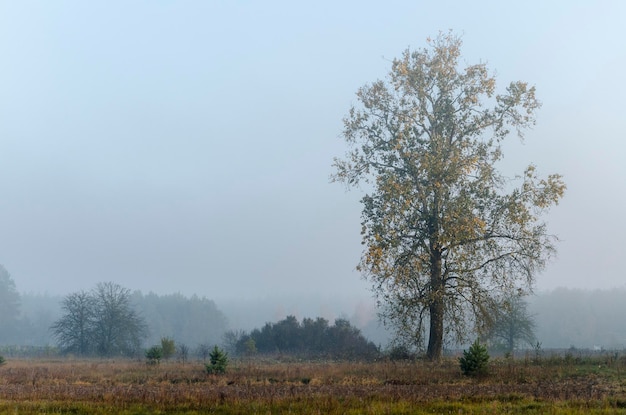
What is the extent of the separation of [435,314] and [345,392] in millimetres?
14359

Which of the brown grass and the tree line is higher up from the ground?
the brown grass

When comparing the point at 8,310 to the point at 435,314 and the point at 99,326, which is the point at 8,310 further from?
the point at 435,314

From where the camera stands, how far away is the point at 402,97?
29.7 meters

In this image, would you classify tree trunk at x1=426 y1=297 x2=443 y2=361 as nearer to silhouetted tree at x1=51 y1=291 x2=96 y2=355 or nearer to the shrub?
the shrub

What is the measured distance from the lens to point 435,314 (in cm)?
2862

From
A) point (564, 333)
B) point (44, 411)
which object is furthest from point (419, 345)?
point (564, 333)

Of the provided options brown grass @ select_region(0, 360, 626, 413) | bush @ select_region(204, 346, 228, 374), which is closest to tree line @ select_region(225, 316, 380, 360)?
bush @ select_region(204, 346, 228, 374)

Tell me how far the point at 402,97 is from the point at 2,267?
166 m

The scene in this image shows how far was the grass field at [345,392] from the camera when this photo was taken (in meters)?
12.9

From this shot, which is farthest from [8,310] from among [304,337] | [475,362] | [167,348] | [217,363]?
[475,362]

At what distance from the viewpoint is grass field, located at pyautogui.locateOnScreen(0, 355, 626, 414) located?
1291cm

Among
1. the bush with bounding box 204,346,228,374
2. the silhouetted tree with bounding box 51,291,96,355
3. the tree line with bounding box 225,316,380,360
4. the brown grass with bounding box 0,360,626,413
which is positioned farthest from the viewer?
the silhouetted tree with bounding box 51,291,96,355

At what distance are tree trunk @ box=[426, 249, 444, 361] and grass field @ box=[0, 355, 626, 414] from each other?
5061mm

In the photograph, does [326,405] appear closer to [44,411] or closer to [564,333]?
[44,411]
